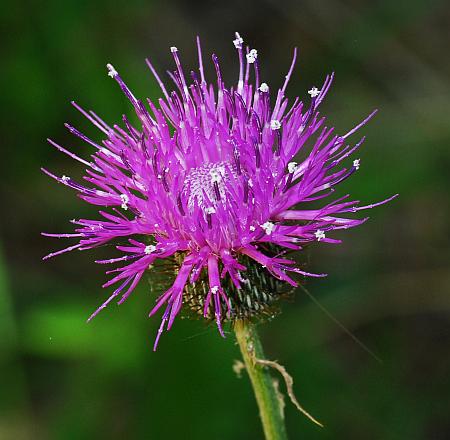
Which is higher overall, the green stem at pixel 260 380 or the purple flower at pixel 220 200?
the purple flower at pixel 220 200

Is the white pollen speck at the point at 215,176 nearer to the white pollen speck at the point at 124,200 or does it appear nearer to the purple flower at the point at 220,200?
the purple flower at the point at 220,200

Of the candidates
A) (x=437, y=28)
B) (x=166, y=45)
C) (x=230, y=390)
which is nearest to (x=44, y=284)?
(x=230, y=390)

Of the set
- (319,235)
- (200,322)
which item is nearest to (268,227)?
(319,235)

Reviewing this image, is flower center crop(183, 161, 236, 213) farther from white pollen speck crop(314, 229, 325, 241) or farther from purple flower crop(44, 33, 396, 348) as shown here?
white pollen speck crop(314, 229, 325, 241)

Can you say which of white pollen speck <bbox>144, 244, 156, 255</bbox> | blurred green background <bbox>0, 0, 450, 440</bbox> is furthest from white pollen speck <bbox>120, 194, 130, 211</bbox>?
blurred green background <bbox>0, 0, 450, 440</bbox>

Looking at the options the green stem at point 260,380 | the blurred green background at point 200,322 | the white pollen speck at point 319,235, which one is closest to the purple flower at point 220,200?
the white pollen speck at point 319,235

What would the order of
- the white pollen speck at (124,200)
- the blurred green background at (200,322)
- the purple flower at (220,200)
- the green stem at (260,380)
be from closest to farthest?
the purple flower at (220,200) → the white pollen speck at (124,200) → the green stem at (260,380) → the blurred green background at (200,322)
